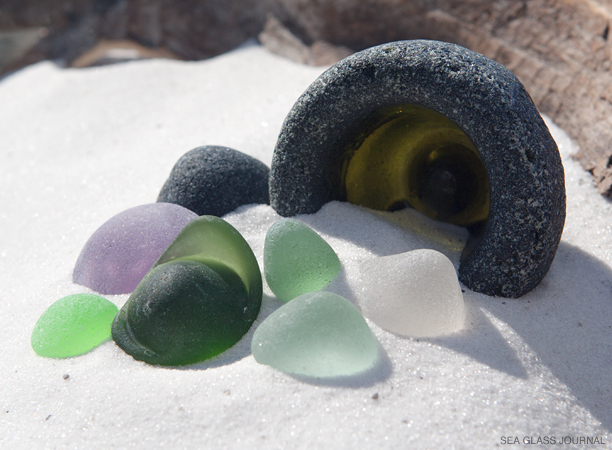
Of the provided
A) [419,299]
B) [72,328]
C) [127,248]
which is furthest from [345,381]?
[127,248]

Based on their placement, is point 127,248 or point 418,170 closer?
point 127,248

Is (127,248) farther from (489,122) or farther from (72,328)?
(489,122)

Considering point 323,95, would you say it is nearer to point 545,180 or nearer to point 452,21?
point 545,180

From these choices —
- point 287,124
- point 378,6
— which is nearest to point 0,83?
point 378,6

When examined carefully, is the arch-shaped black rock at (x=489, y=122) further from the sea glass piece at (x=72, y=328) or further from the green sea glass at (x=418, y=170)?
the sea glass piece at (x=72, y=328)

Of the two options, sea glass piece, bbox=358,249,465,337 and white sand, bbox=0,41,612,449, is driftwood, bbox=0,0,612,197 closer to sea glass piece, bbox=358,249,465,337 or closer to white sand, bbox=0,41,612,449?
white sand, bbox=0,41,612,449

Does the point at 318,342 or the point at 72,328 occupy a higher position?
the point at 318,342

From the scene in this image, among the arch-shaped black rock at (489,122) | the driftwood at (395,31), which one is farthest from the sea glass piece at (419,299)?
the driftwood at (395,31)
